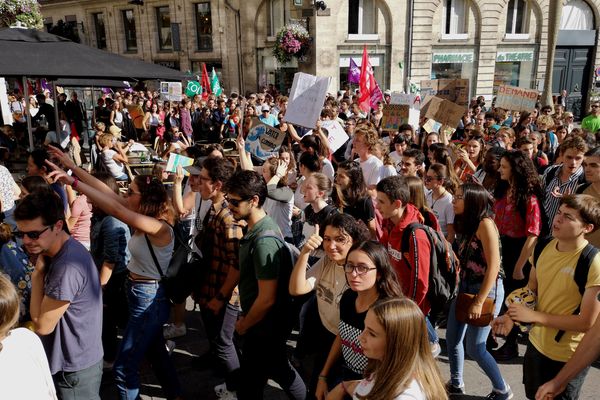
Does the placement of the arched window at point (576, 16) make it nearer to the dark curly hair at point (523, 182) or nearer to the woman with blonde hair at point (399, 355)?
the dark curly hair at point (523, 182)

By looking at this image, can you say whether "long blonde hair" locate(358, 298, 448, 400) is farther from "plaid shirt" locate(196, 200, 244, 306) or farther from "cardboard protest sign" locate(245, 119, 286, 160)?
"cardboard protest sign" locate(245, 119, 286, 160)

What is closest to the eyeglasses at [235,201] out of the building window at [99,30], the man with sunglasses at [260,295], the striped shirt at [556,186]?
the man with sunglasses at [260,295]

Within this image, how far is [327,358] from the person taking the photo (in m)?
2.94

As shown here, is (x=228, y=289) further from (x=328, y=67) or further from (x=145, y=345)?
(x=328, y=67)

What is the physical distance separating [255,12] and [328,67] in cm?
539

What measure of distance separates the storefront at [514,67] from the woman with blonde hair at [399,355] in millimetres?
25542

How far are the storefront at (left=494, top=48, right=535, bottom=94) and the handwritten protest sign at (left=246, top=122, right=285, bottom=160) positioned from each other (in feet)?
70.6

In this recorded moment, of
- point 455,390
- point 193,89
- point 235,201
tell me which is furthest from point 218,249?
point 193,89

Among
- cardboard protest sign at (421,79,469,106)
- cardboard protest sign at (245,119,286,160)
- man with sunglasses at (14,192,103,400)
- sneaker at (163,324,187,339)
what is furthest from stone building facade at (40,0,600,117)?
man with sunglasses at (14,192,103,400)

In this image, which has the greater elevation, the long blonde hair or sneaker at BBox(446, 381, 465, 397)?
the long blonde hair

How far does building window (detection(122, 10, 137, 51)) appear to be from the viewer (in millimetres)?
31734

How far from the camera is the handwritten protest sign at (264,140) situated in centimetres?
662

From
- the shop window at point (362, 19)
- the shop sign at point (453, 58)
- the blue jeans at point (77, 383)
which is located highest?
the shop window at point (362, 19)

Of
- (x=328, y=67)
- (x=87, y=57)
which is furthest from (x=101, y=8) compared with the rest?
(x=87, y=57)
